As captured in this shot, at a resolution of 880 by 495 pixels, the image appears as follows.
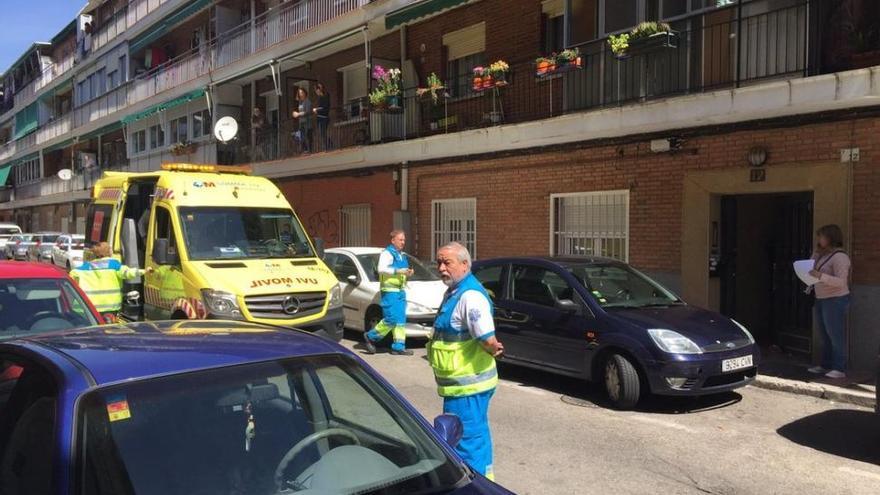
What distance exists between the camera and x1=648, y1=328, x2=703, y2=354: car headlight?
Answer: 21.5 ft

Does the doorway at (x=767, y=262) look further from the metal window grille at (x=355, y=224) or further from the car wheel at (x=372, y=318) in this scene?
the metal window grille at (x=355, y=224)

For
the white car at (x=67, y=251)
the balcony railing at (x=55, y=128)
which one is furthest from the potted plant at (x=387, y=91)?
the balcony railing at (x=55, y=128)

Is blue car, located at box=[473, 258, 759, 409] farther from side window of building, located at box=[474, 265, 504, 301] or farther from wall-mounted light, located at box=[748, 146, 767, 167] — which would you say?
wall-mounted light, located at box=[748, 146, 767, 167]

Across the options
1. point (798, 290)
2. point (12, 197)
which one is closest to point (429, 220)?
point (798, 290)

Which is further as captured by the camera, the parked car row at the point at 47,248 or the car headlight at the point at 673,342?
the parked car row at the point at 47,248

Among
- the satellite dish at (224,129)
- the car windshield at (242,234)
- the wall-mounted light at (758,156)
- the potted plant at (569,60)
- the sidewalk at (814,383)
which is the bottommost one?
the sidewalk at (814,383)

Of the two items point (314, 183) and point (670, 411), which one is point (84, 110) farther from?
point (670, 411)

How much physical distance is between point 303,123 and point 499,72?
285 inches

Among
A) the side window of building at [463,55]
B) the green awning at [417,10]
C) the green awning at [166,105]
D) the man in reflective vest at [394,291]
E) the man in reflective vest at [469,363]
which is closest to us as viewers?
the man in reflective vest at [469,363]

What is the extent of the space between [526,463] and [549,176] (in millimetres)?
7873

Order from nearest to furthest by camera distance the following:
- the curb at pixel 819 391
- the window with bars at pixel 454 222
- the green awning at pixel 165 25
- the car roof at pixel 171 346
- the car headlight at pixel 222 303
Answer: the car roof at pixel 171 346 < the curb at pixel 819 391 < the car headlight at pixel 222 303 < the window with bars at pixel 454 222 < the green awning at pixel 165 25

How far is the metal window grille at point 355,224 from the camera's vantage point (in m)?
17.4

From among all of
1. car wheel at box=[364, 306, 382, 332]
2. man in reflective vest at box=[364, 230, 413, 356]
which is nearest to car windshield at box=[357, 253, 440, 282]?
car wheel at box=[364, 306, 382, 332]

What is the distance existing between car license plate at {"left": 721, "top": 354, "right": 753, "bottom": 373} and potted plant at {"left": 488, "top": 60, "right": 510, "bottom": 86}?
7.75 meters
